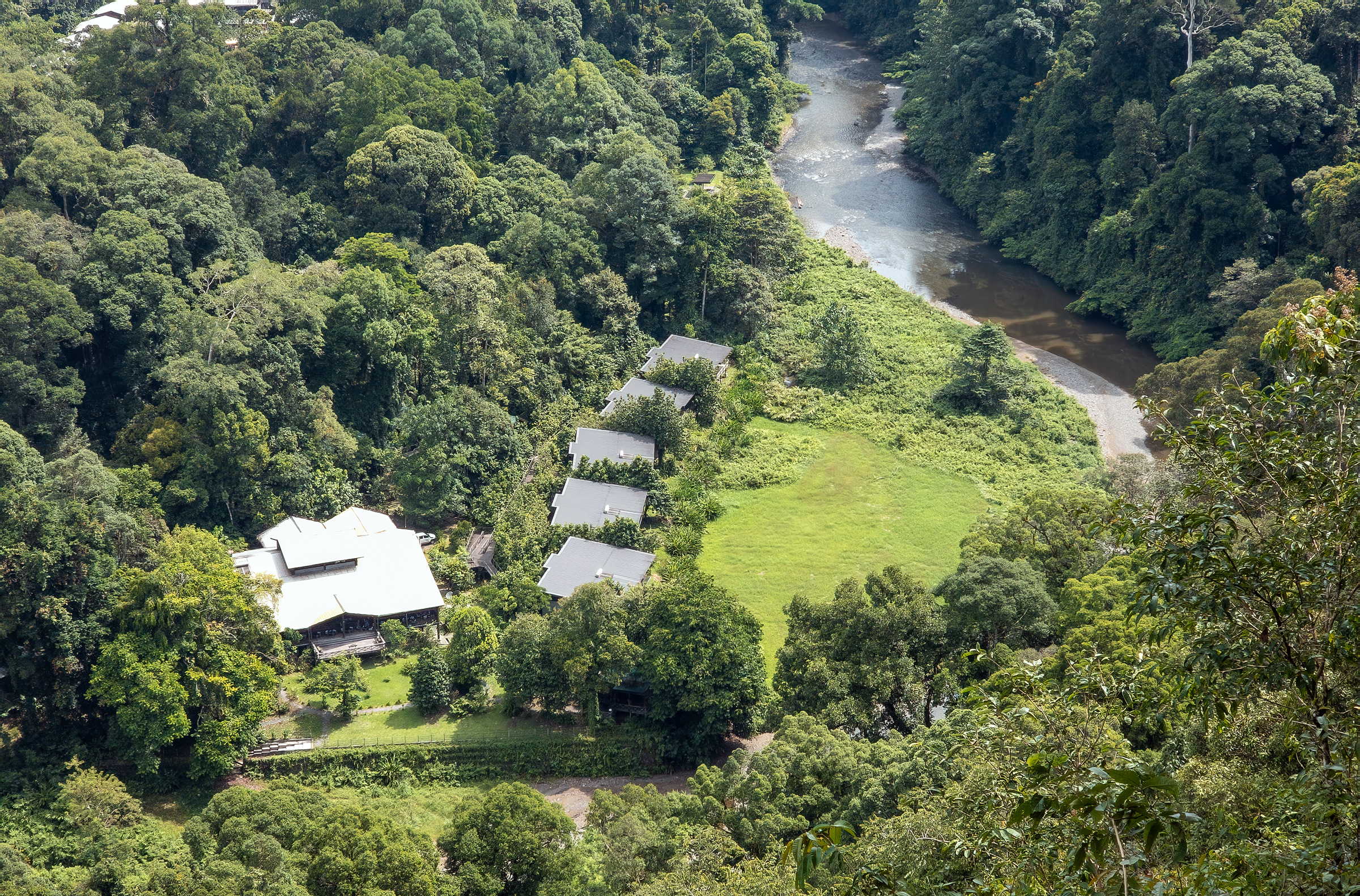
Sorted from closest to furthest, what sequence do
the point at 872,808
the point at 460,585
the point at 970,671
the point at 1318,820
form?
1. the point at 1318,820
2. the point at 872,808
3. the point at 970,671
4. the point at 460,585

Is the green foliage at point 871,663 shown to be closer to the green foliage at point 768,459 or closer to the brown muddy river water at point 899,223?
the green foliage at point 768,459

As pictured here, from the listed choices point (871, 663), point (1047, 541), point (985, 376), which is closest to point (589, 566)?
point (871, 663)

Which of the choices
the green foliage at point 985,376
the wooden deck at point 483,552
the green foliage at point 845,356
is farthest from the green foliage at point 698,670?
the green foliage at point 845,356

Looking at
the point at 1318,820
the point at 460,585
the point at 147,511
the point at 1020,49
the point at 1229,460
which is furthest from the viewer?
the point at 1020,49

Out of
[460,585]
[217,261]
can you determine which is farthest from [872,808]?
[217,261]

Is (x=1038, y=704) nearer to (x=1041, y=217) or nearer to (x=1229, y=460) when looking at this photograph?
(x=1229, y=460)

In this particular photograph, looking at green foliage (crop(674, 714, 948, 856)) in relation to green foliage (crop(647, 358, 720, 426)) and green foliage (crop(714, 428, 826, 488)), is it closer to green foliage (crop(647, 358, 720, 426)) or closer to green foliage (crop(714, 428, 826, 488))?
green foliage (crop(714, 428, 826, 488))

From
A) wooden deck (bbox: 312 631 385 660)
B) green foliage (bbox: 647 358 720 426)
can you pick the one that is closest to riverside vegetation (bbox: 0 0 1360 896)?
green foliage (bbox: 647 358 720 426)
